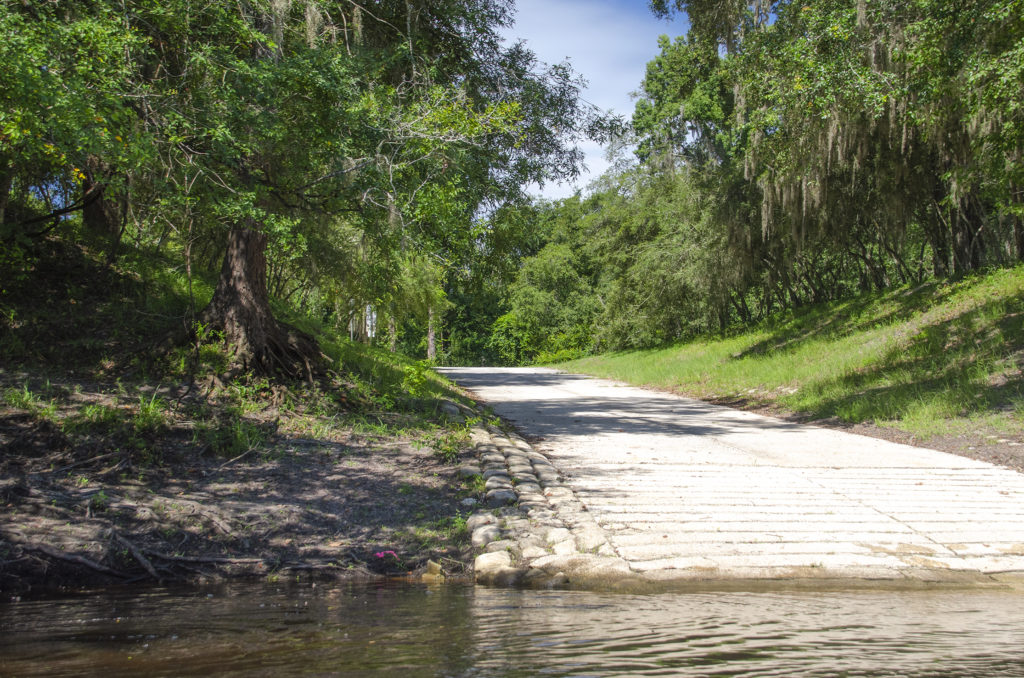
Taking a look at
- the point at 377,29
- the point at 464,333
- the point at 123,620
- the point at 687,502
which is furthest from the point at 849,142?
the point at 464,333

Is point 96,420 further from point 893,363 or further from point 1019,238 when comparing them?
point 1019,238

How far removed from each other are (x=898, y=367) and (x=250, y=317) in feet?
35.1

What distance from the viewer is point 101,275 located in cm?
982

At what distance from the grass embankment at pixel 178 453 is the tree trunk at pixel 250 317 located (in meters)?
0.28

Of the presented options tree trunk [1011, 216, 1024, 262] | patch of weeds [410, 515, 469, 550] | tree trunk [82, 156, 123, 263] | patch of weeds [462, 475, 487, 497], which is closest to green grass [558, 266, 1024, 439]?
tree trunk [1011, 216, 1024, 262]

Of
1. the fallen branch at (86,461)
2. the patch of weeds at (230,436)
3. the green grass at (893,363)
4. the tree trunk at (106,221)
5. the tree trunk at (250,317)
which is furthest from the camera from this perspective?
the tree trunk at (106,221)

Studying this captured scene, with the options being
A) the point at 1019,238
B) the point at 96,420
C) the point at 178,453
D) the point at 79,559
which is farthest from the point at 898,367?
the point at 79,559

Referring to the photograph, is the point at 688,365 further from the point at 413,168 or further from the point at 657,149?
the point at 413,168

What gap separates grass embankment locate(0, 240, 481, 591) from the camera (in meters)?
4.51

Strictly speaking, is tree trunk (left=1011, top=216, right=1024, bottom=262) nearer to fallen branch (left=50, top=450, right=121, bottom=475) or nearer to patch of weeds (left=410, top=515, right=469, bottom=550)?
patch of weeds (left=410, top=515, right=469, bottom=550)

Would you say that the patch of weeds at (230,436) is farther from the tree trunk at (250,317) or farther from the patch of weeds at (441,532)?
the patch of weeds at (441,532)

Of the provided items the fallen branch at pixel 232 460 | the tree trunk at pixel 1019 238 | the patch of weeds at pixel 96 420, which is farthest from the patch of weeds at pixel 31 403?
the tree trunk at pixel 1019 238

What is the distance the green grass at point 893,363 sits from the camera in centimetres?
983

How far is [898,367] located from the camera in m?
12.8
